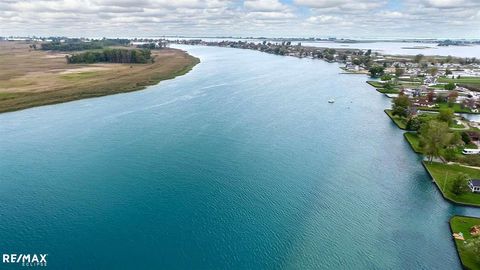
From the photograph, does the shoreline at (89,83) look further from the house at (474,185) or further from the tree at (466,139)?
the house at (474,185)

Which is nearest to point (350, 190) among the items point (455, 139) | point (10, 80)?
point (455, 139)

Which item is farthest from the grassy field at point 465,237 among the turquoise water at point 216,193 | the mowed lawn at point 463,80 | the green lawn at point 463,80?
the green lawn at point 463,80

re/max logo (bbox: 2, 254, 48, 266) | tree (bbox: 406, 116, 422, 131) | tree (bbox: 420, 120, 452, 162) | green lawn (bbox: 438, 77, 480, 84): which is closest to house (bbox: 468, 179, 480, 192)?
tree (bbox: 420, 120, 452, 162)

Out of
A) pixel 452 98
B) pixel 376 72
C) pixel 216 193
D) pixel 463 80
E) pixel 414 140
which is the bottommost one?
pixel 216 193

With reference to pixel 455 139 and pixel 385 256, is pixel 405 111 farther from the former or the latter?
pixel 385 256

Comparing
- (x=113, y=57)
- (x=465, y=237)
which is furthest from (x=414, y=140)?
(x=113, y=57)

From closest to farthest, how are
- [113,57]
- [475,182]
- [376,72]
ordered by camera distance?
[475,182], [376,72], [113,57]

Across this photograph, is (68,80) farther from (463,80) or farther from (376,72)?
(463,80)
